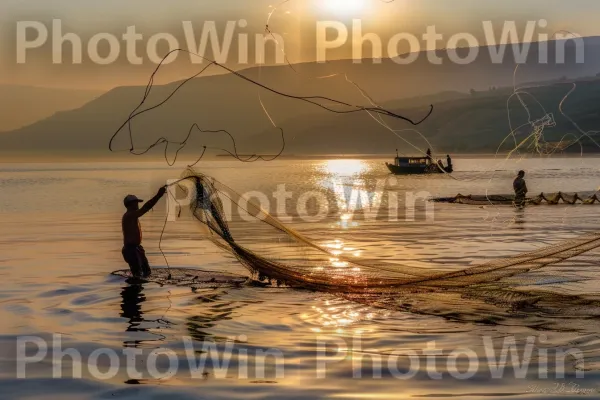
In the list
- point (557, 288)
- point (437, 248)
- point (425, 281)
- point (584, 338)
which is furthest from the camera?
point (437, 248)

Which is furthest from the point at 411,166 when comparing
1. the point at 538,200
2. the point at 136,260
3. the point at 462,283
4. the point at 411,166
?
the point at 462,283

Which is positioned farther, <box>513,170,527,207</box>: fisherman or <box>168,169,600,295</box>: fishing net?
<box>513,170,527,207</box>: fisherman

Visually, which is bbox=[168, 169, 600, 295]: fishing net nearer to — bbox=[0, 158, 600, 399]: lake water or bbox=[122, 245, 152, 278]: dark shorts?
bbox=[0, 158, 600, 399]: lake water

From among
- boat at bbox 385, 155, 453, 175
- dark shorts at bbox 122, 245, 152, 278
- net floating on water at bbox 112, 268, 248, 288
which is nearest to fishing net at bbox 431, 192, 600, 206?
net floating on water at bbox 112, 268, 248, 288

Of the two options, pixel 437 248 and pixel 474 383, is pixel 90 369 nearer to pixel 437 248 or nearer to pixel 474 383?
pixel 474 383

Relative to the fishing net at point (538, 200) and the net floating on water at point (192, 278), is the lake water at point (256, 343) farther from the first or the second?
the fishing net at point (538, 200)

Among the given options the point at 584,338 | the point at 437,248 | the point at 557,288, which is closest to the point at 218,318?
the point at 584,338

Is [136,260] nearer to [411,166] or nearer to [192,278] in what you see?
[192,278]

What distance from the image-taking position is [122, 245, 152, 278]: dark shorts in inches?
552

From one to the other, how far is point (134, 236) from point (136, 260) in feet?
1.89

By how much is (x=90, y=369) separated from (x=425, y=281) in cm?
539

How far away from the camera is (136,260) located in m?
14.2

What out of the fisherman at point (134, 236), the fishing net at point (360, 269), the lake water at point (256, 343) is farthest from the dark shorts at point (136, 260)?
the fishing net at point (360, 269)

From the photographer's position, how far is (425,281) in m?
11.9
